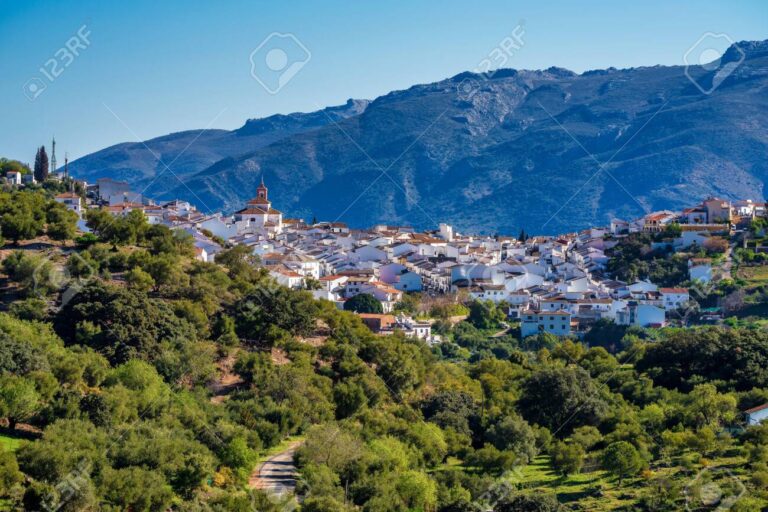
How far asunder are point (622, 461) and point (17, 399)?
535 inches

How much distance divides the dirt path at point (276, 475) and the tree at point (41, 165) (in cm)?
3946

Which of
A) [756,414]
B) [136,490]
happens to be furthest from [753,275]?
[136,490]

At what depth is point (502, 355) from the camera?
1859 inches

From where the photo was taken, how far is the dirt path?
79.5 ft

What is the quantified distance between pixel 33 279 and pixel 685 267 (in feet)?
120

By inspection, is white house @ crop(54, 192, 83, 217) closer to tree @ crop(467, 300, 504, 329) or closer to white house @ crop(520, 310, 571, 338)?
tree @ crop(467, 300, 504, 329)

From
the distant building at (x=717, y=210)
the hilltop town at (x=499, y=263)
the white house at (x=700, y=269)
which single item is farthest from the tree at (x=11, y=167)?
the distant building at (x=717, y=210)

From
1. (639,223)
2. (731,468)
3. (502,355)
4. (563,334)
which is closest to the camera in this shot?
(731,468)

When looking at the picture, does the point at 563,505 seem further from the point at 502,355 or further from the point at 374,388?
the point at 502,355

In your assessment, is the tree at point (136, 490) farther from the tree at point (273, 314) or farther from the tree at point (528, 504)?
the tree at point (273, 314)

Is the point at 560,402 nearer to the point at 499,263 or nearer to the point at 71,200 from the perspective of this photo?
the point at 71,200

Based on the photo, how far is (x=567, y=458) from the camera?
27828 millimetres

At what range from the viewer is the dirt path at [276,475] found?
24219 mm

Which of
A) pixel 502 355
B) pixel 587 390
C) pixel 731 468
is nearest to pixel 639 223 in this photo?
pixel 502 355
